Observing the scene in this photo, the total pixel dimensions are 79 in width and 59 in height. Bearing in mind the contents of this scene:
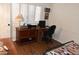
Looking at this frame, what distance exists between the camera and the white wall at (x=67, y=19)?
37.0 inches

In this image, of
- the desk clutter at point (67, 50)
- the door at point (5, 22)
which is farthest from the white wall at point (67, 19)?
the door at point (5, 22)

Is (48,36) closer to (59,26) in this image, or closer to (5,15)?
(59,26)

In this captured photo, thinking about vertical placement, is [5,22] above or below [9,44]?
above

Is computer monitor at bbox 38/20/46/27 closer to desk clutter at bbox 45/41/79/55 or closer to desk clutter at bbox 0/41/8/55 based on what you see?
desk clutter at bbox 45/41/79/55

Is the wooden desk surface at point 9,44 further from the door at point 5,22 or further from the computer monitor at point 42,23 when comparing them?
the computer monitor at point 42,23

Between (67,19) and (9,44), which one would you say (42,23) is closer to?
(67,19)

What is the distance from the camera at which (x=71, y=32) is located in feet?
3.35

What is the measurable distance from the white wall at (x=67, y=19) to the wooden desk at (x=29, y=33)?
13 cm

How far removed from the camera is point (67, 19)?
0.98 metres

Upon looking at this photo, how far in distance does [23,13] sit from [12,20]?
109 mm

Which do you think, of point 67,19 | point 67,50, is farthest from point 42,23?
point 67,50

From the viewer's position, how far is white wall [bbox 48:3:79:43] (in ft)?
3.09

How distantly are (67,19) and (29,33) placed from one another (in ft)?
1.16
